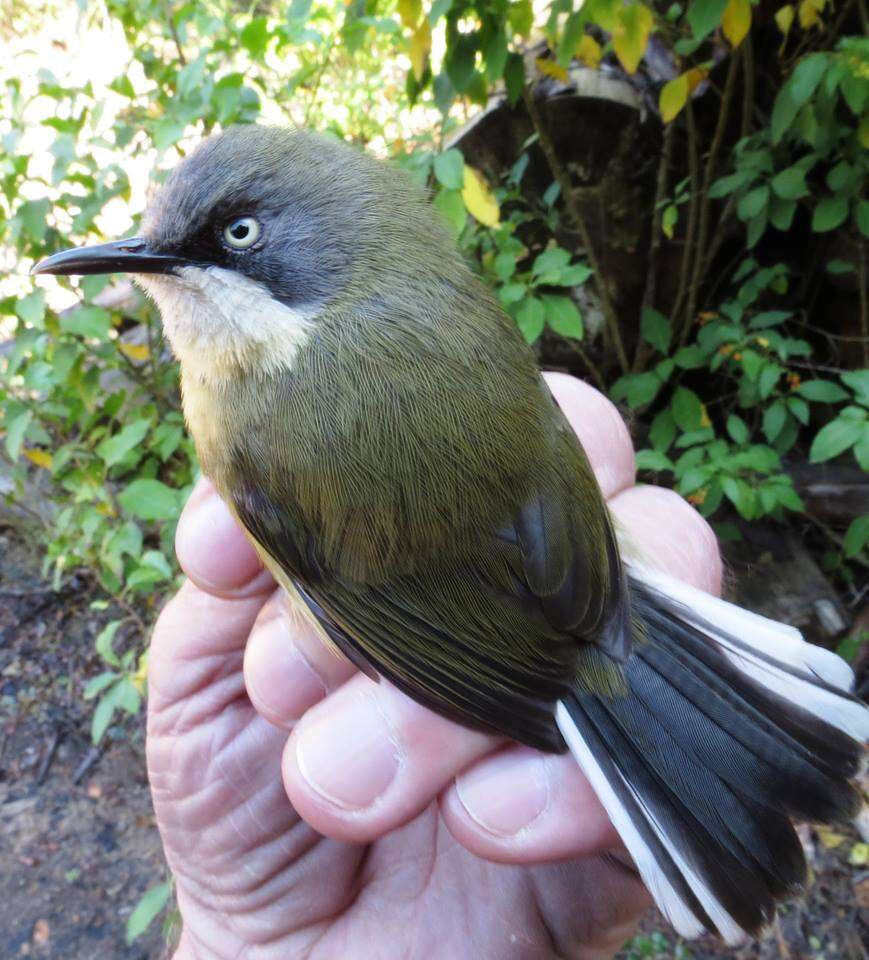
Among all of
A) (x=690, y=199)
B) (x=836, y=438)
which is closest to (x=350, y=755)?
(x=836, y=438)

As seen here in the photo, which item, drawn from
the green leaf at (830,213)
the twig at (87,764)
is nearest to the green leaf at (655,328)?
the green leaf at (830,213)

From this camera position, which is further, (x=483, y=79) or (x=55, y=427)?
(x=55, y=427)

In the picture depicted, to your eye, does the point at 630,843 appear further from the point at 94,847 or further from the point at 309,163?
the point at 94,847

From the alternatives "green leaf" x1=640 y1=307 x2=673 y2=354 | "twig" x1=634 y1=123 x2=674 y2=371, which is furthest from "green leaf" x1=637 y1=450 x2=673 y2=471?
"twig" x1=634 y1=123 x2=674 y2=371

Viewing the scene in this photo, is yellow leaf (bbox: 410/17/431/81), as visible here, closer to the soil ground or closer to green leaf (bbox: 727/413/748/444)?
green leaf (bbox: 727/413/748/444)

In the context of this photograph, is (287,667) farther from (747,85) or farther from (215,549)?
(747,85)

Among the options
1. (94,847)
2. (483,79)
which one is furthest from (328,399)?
(94,847)

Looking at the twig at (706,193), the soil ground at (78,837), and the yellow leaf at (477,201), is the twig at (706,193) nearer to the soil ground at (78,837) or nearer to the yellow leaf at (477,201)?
the yellow leaf at (477,201)
